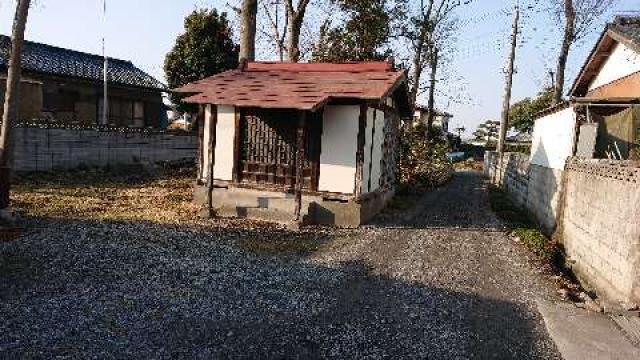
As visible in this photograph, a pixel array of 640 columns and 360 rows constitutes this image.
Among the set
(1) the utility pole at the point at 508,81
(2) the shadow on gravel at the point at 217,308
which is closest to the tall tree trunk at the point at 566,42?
(1) the utility pole at the point at 508,81

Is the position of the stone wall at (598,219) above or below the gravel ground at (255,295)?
above

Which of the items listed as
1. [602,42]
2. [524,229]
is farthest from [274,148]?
[602,42]

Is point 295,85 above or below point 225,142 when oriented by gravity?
above

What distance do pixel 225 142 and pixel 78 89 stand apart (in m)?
14.5

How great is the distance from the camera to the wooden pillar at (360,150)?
41.4 ft

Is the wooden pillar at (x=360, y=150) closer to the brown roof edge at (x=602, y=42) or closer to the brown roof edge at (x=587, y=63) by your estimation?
the brown roof edge at (x=602, y=42)

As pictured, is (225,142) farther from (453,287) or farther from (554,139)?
(554,139)

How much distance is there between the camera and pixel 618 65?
17594 mm

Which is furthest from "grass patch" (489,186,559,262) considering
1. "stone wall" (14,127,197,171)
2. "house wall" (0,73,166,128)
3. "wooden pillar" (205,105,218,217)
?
"house wall" (0,73,166,128)

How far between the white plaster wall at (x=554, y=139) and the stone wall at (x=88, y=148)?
55.3 ft

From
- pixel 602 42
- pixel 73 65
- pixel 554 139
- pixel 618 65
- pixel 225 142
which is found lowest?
pixel 225 142

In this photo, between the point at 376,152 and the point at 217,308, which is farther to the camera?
the point at 376,152

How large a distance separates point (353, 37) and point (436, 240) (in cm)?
1586

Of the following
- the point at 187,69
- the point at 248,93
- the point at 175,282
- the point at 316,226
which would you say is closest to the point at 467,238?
the point at 316,226
